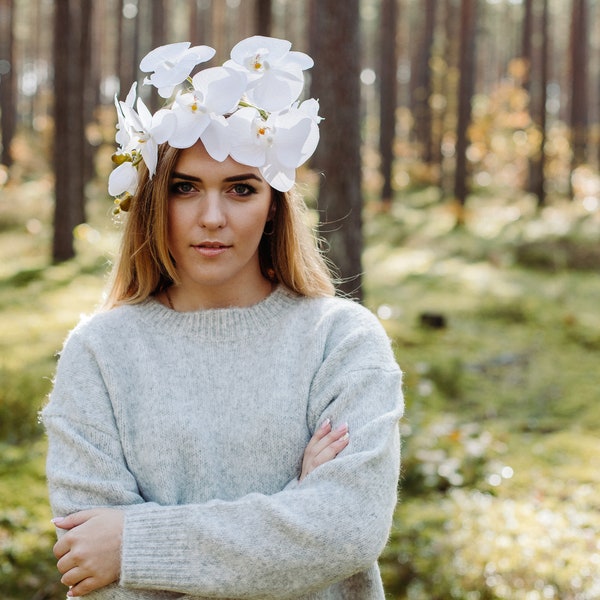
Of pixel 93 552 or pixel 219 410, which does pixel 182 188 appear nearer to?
pixel 219 410

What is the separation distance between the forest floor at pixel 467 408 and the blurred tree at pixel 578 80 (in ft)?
22.8

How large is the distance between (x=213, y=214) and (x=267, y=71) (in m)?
0.38

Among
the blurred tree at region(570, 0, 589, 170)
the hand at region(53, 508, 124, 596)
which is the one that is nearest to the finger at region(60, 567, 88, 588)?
the hand at region(53, 508, 124, 596)

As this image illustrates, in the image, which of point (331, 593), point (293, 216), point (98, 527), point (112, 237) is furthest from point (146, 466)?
point (112, 237)

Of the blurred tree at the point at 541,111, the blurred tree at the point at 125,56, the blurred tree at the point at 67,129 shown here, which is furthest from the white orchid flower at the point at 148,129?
the blurred tree at the point at 125,56

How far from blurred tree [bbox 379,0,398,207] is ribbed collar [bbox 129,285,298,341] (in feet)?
54.1

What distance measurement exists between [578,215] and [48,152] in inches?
587

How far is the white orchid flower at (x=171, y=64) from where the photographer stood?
1.98m

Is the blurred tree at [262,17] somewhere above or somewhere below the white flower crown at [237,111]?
above

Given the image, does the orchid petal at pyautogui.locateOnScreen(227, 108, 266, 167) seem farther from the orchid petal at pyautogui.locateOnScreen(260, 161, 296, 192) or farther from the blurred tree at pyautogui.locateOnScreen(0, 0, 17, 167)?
the blurred tree at pyautogui.locateOnScreen(0, 0, 17, 167)

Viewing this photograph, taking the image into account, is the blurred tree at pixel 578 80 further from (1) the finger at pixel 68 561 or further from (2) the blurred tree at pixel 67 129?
(1) the finger at pixel 68 561

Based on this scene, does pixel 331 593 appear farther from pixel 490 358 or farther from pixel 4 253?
pixel 4 253

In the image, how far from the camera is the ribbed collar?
217 cm

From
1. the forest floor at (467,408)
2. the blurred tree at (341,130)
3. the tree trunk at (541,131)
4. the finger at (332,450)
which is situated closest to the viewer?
the finger at (332,450)
